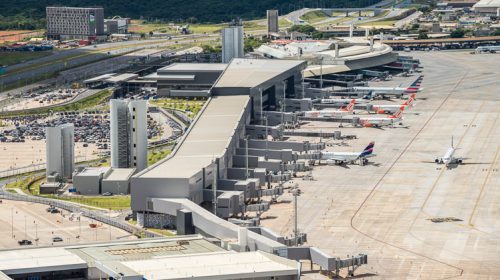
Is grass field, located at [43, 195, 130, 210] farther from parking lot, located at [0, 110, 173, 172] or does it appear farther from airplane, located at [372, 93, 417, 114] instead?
airplane, located at [372, 93, 417, 114]

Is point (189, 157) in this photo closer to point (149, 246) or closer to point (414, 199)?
point (414, 199)

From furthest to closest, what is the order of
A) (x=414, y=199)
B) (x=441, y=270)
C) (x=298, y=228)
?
(x=414, y=199) < (x=298, y=228) < (x=441, y=270)

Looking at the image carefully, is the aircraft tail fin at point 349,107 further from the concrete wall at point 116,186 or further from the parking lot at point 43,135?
the concrete wall at point 116,186

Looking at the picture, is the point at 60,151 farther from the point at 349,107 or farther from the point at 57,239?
the point at 349,107

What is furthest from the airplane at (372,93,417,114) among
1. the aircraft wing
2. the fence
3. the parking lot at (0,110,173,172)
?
the fence

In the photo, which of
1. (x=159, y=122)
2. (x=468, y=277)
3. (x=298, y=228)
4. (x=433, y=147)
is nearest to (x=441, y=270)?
(x=468, y=277)
